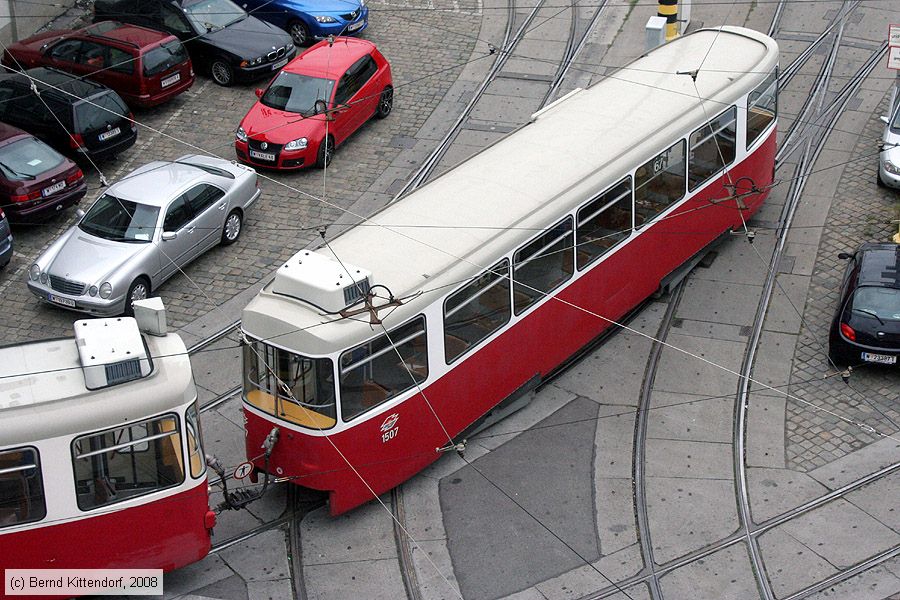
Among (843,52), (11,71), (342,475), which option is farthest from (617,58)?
(342,475)

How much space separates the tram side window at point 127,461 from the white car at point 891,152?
13.3m

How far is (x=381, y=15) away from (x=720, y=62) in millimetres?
10510

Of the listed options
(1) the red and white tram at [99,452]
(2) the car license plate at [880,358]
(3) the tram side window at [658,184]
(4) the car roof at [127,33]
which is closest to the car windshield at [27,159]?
(4) the car roof at [127,33]

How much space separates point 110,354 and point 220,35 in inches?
548

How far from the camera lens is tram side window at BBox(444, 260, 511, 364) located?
1462 centimetres

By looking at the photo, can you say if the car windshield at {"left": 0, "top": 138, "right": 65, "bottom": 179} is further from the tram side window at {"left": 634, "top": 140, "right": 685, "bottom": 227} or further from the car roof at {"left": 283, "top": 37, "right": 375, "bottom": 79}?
the tram side window at {"left": 634, "top": 140, "right": 685, "bottom": 227}

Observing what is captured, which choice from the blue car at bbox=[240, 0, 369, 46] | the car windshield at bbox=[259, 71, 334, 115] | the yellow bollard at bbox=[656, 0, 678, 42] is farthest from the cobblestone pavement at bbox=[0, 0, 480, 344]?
the yellow bollard at bbox=[656, 0, 678, 42]

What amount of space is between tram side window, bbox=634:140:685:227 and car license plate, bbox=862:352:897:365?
330 centimetres

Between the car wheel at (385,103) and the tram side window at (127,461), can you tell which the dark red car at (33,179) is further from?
the tram side window at (127,461)

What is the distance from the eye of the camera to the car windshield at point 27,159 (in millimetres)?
20453

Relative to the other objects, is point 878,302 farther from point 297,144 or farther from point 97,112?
point 97,112

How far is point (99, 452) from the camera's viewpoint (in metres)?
12.5

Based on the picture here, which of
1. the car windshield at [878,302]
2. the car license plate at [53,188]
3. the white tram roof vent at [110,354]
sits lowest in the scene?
the car license plate at [53,188]

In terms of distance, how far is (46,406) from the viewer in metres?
12.2
